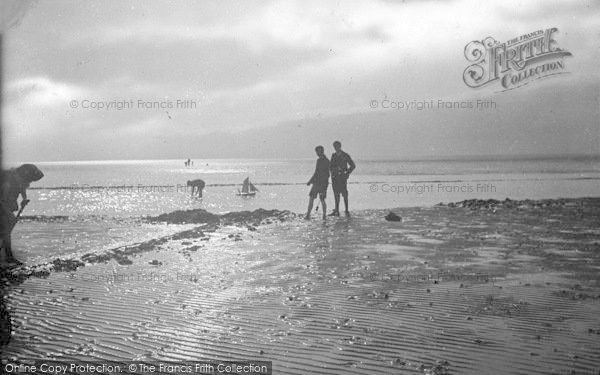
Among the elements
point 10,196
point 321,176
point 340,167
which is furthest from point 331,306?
point 340,167

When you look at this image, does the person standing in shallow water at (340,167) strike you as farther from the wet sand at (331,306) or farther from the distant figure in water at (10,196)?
the distant figure in water at (10,196)

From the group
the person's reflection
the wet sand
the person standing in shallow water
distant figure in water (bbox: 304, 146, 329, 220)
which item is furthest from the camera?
the person standing in shallow water

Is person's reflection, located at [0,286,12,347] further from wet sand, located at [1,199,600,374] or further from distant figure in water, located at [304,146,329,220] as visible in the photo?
distant figure in water, located at [304,146,329,220]

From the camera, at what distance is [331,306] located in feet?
20.9

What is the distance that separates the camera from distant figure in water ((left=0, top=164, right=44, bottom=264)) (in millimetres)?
9266

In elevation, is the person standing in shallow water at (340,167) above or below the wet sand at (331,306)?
above

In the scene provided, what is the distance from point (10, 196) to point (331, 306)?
7.67 m

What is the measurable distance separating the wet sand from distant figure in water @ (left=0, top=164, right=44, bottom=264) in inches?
50.1

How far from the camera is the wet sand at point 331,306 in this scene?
4672mm

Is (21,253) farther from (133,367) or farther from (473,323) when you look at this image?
(473,323)

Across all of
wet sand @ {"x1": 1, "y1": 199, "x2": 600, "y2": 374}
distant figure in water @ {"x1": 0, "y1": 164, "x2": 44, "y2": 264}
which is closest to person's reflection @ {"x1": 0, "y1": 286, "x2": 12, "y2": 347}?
wet sand @ {"x1": 1, "y1": 199, "x2": 600, "y2": 374}

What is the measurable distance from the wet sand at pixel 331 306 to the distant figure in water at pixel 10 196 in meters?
1.27

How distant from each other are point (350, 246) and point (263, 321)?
6.07m

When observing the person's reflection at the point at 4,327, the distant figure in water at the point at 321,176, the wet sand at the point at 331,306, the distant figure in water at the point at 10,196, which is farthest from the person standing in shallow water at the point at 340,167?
the person's reflection at the point at 4,327
